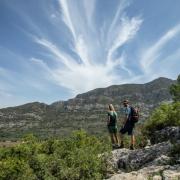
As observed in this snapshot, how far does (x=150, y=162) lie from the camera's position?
1357 centimetres

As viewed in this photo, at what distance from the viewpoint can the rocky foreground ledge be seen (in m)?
10.9

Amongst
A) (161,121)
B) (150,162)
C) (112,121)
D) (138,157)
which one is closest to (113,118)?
(112,121)

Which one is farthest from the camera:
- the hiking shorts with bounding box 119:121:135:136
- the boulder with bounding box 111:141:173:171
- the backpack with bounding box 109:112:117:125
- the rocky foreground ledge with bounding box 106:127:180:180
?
the backpack with bounding box 109:112:117:125

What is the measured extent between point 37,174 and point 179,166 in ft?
23.3

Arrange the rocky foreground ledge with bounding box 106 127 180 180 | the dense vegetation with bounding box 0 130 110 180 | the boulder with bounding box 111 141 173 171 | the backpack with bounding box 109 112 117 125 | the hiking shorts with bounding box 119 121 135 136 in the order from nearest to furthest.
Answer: the rocky foreground ledge with bounding box 106 127 180 180
the dense vegetation with bounding box 0 130 110 180
the boulder with bounding box 111 141 173 171
the hiking shorts with bounding box 119 121 135 136
the backpack with bounding box 109 112 117 125

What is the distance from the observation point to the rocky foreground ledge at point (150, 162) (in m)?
10.9

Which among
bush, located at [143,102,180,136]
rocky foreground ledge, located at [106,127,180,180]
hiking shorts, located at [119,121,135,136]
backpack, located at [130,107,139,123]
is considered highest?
bush, located at [143,102,180,136]

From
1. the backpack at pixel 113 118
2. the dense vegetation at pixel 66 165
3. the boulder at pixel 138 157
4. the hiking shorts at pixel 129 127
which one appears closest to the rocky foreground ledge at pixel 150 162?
the boulder at pixel 138 157

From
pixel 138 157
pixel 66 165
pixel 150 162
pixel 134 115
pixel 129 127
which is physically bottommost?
pixel 150 162

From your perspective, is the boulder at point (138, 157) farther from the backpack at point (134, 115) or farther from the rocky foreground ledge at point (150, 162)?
the backpack at point (134, 115)

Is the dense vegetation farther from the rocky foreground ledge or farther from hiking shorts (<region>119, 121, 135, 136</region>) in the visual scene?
hiking shorts (<region>119, 121, 135, 136</region>)

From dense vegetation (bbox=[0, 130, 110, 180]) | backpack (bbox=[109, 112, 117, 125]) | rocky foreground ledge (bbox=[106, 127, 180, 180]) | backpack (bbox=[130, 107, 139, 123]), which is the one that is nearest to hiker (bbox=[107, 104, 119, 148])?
backpack (bbox=[109, 112, 117, 125])

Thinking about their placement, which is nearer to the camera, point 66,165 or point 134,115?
point 66,165

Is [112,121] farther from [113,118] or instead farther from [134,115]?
[134,115]
